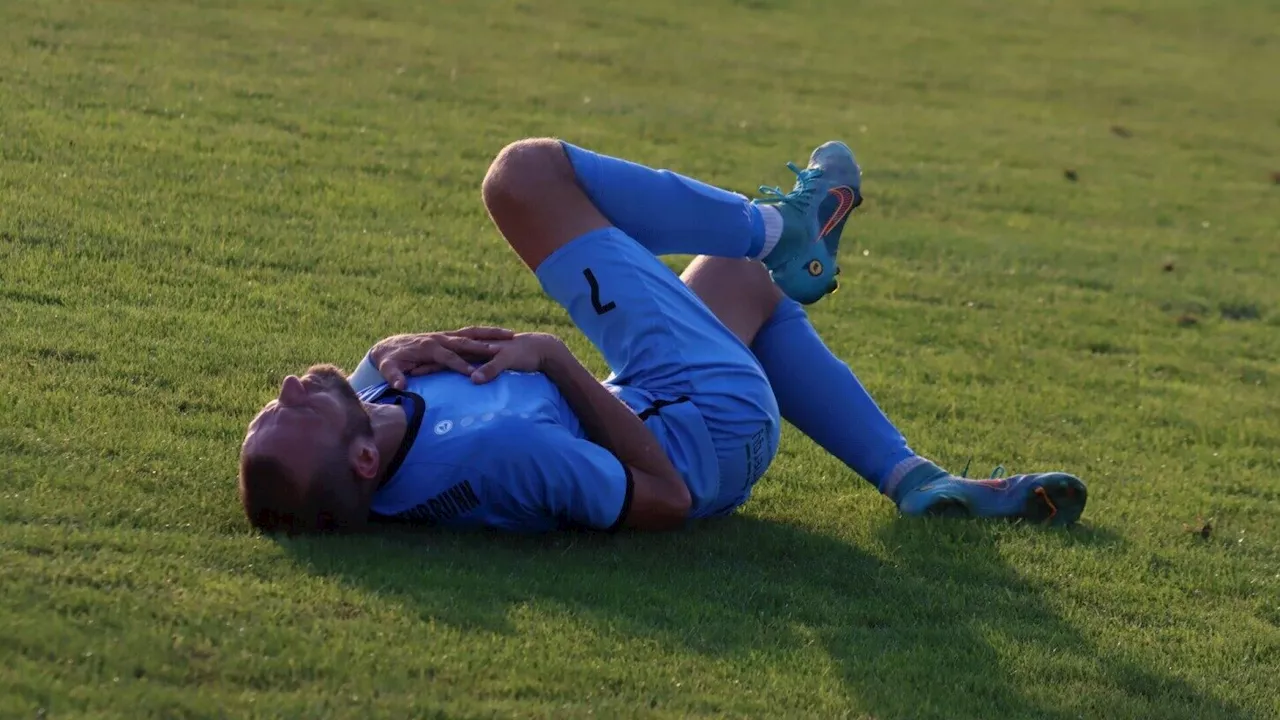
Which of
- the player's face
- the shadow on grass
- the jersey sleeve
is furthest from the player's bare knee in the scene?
the shadow on grass

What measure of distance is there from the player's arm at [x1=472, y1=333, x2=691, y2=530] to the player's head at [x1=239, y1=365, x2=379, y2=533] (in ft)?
1.39

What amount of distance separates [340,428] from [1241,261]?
27.1 ft

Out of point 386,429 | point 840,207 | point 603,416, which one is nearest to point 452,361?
point 386,429

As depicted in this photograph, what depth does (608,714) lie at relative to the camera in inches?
145

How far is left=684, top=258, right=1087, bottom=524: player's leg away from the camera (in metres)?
5.41

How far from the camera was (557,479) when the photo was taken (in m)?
4.49

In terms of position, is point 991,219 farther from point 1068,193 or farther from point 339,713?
point 339,713

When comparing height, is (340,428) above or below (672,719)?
above

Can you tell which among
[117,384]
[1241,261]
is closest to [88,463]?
[117,384]

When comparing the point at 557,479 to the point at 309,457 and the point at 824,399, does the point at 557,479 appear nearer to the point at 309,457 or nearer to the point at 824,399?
the point at 309,457

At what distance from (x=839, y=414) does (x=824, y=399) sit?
72 millimetres

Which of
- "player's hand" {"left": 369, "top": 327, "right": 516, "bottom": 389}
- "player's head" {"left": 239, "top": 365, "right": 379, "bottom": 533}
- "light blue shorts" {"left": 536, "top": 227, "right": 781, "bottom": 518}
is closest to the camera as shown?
"player's head" {"left": 239, "top": 365, "right": 379, "bottom": 533}

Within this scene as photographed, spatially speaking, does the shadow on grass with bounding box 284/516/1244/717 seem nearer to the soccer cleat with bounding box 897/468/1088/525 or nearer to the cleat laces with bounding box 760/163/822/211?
the soccer cleat with bounding box 897/468/1088/525

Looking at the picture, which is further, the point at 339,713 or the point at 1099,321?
the point at 1099,321
